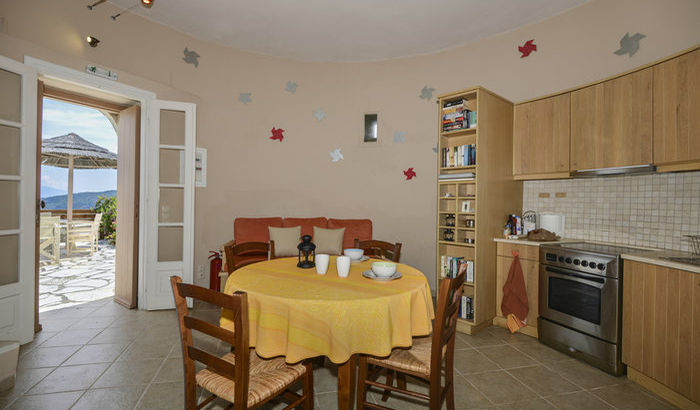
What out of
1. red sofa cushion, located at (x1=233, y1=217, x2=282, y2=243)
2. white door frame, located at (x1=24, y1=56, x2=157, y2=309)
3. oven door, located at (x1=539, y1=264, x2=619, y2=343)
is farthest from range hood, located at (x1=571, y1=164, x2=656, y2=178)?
white door frame, located at (x1=24, y1=56, x2=157, y2=309)

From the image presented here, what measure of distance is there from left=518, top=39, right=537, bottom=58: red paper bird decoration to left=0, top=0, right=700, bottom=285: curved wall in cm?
5

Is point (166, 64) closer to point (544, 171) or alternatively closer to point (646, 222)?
point (544, 171)

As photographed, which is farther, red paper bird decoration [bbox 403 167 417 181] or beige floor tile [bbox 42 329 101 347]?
red paper bird decoration [bbox 403 167 417 181]

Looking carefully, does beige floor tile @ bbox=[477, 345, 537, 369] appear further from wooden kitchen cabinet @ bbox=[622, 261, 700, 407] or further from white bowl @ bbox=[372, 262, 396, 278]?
white bowl @ bbox=[372, 262, 396, 278]

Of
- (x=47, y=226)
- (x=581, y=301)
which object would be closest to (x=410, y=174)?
(x=581, y=301)

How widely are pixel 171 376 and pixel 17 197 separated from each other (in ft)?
6.36

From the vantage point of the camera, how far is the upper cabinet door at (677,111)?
80.0 inches

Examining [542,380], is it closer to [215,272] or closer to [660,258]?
[660,258]

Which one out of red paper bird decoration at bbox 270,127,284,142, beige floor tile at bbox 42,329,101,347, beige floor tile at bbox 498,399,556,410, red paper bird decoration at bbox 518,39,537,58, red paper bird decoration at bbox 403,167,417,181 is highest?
red paper bird decoration at bbox 518,39,537,58

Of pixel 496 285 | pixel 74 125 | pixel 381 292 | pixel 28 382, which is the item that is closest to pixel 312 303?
pixel 381 292

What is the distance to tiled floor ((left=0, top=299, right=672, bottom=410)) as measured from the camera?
1868mm

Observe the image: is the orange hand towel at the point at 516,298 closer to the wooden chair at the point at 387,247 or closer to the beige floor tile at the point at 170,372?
the wooden chair at the point at 387,247

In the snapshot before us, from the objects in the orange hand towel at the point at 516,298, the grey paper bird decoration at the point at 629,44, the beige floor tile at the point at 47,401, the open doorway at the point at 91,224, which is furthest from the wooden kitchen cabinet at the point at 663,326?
the open doorway at the point at 91,224

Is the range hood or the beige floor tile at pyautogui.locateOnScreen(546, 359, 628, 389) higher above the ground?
the range hood
